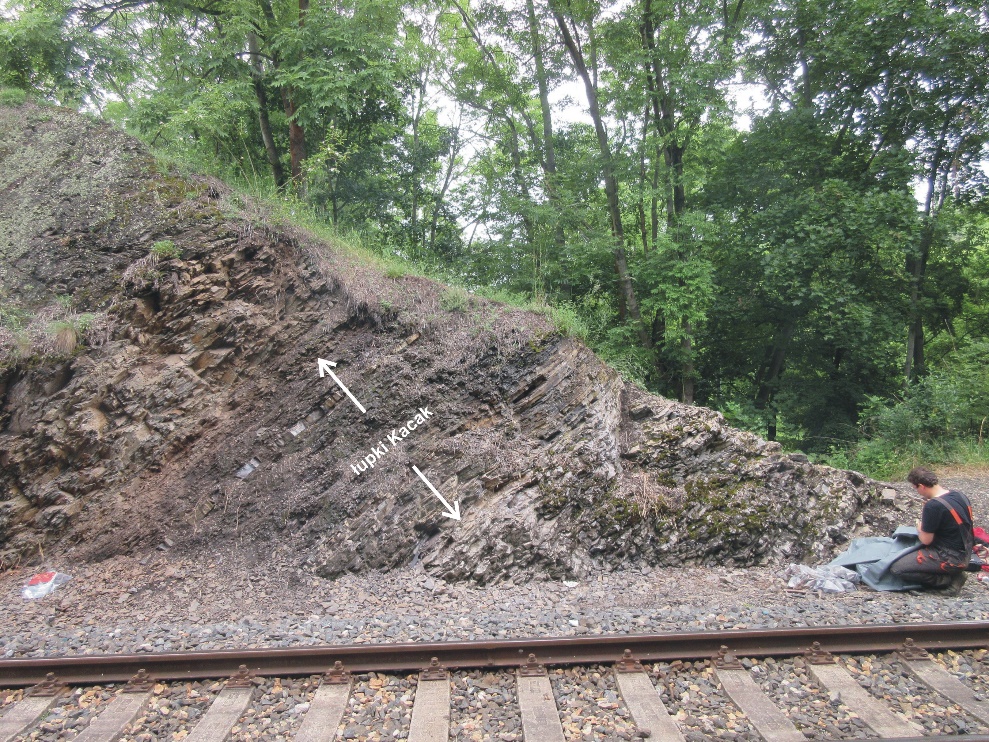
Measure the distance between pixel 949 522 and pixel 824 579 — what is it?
3.74ft

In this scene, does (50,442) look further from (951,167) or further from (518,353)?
(951,167)

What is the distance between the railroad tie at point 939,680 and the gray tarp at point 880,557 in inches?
48.0

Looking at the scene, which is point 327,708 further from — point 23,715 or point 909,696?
point 909,696

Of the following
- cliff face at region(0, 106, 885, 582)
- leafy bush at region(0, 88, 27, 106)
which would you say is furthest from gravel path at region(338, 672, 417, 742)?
leafy bush at region(0, 88, 27, 106)

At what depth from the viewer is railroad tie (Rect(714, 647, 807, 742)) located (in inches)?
130

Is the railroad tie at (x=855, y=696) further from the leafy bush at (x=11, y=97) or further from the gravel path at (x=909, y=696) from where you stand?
the leafy bush at (x=11, y=97)

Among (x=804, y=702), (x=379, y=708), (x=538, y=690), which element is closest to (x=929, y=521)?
(x=804, y=702)

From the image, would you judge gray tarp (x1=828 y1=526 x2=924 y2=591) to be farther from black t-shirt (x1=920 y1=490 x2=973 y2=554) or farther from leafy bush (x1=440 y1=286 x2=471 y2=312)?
leafy bush (x1=440 y1=286 x2=471 y2=312)

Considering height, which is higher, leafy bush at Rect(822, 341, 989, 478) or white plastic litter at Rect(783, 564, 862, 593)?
leafy bush at Rect(822, 341, 989, 478)

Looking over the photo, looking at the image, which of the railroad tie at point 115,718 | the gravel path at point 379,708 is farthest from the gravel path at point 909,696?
the railroad tie at point 115,718

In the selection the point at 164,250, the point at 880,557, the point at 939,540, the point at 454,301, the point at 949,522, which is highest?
the point at 164,250

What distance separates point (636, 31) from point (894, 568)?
35.7 ft

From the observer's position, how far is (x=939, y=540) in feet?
16.8

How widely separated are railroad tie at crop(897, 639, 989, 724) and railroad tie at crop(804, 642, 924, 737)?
447 millimetres
